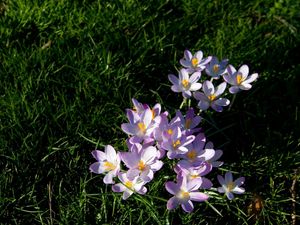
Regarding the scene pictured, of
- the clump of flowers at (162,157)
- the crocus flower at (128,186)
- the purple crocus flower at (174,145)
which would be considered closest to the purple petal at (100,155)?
the clump of flowers at (162,157)

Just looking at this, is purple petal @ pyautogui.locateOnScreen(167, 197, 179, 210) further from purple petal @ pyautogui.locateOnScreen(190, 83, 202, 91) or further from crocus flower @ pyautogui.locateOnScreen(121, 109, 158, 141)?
purple petal @ pyautogui.locateOnScreen(190, 83, 202, 91)

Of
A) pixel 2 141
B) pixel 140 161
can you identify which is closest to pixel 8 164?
pixel 2 141

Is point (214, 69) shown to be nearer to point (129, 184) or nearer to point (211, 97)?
point (211, 97)

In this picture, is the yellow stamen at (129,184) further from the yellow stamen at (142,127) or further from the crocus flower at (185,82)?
the crocus flower at (185,82)

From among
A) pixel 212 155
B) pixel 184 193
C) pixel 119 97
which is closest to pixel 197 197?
pixel 184 193

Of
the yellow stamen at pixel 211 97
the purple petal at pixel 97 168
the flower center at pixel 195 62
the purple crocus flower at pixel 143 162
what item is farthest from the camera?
the flower center at pixel 195 62

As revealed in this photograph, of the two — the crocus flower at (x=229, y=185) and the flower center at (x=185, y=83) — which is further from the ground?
the flower center at (x=185, y=83)

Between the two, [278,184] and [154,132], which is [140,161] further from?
[278,184]
